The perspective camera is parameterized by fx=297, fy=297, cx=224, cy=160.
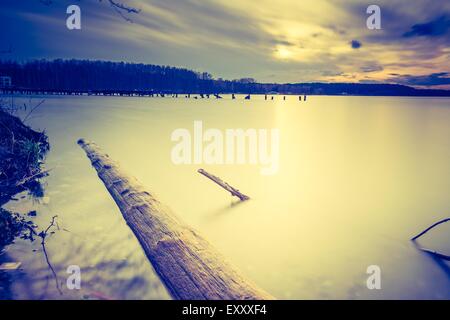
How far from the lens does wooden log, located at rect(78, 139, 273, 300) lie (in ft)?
9.59

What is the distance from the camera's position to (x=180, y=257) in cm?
337

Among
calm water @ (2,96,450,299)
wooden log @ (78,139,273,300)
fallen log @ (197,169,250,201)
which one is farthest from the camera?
fallen log @ (197,169,250,201)

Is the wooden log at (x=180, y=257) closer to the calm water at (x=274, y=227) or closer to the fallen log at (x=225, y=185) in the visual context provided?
the calm water at (x=274, y=227)

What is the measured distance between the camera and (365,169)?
9.69m

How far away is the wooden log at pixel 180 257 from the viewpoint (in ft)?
9.59

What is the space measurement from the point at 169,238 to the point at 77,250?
1398 mm

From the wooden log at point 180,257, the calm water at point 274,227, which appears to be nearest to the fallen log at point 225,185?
the calm water at point 274,227

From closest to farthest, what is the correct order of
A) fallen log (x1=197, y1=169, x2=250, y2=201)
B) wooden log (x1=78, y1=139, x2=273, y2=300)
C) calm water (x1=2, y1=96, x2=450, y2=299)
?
A: 1. wooden log (x1=78, y1=139, x2=273, y2=300)
2. calm water (x1=2, y1=96, x2=450, y2=299)
3. fallen log (x1=197, y1=169, x2=250, y2=201)

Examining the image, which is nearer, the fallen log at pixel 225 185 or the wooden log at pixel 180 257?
the wooden log at pixel 180 257

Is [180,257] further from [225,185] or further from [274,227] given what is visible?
[225,185]

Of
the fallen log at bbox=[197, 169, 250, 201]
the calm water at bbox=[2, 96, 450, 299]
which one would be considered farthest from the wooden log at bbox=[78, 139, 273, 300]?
the fallen log at bbox=[197, 169, 250, 201]

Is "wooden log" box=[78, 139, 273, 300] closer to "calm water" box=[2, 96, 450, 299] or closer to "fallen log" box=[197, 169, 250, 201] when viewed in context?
"calm water" box=[2, 96, 450, 299]
